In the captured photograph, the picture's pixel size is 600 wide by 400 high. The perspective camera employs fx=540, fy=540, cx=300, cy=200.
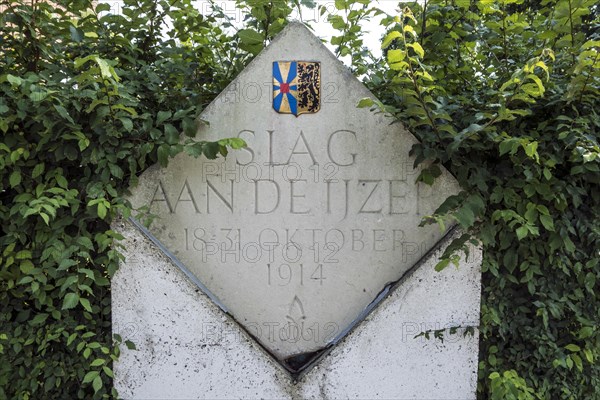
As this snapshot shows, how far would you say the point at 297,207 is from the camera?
9.84ft

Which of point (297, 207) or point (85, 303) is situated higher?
point (297, 207)

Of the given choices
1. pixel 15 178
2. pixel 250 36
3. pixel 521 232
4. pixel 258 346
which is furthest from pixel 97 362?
pixel 521 232

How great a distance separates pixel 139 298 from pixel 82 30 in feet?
5.01

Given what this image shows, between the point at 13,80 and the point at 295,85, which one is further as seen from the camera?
the point at 295,85

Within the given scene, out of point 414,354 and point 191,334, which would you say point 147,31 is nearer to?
point 191,334

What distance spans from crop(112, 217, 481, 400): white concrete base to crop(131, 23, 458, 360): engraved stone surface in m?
0.24

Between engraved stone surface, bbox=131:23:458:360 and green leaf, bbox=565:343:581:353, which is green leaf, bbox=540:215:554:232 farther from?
green leaf, bbox=565:343:581:353

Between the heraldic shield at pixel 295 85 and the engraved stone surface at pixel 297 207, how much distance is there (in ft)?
0.10

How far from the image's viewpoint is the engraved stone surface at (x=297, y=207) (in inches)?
115

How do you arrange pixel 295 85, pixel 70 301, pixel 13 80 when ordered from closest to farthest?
pixel 13 80 < pixel 70 301 < pixel 295 85

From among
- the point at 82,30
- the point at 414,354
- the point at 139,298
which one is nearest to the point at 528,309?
the point at 414,354

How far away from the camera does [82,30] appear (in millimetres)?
3025

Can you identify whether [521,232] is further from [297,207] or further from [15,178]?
[15,178]

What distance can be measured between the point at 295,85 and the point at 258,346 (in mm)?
1393
